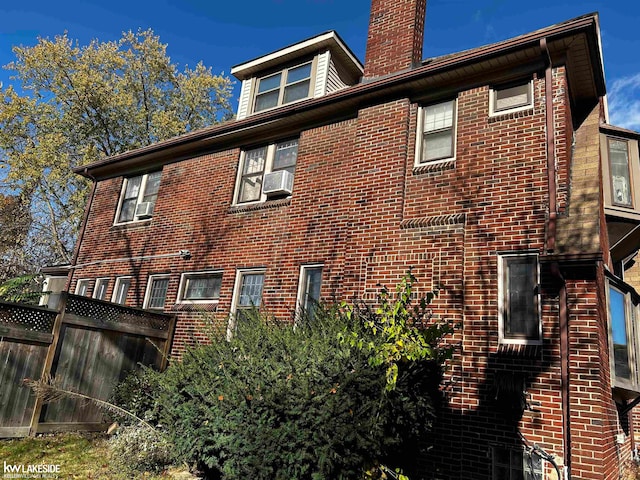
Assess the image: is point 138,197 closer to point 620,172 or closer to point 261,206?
point 261,206

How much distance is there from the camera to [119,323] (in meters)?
9.32

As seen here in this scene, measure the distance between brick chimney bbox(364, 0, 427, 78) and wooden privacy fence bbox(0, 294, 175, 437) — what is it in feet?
24.5

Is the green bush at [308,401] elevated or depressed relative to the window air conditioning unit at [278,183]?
depressed

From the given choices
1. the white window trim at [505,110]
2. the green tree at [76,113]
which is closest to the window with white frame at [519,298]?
the white window trim at [505,110]

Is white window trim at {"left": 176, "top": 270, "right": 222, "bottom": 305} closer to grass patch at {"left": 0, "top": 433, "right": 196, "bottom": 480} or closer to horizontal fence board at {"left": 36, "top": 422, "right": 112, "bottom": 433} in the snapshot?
horizontal fence board at {"left": 36, "top": 422, "right": 112, "bottom": 433}

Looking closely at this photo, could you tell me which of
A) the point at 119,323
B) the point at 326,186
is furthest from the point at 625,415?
the point at 119,323

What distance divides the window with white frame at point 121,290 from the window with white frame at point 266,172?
3.91 metres

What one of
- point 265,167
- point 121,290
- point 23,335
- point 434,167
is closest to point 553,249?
point 434,167

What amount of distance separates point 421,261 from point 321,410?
10.9 feet

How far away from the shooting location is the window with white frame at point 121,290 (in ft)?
39.0

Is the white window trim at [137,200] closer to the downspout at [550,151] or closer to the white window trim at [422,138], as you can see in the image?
the white window trim at [422,138]

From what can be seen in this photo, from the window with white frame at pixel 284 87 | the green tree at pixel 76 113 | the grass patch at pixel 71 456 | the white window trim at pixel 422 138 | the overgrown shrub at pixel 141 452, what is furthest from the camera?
the green tree at pixel 76 113

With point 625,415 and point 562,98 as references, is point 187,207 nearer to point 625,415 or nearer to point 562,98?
point 562,98

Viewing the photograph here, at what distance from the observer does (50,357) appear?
26.5ft
